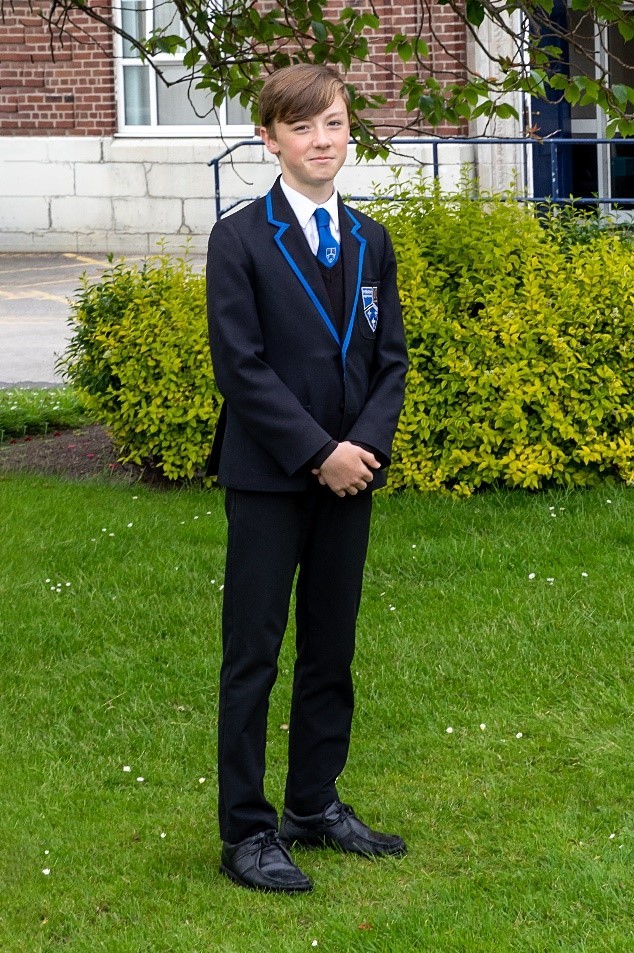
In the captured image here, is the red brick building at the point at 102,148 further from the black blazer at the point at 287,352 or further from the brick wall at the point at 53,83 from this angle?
the black blazer at the point at 287,352

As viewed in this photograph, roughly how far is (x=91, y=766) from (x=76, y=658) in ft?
3.29

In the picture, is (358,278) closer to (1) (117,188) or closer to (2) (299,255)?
(2) (299,255)

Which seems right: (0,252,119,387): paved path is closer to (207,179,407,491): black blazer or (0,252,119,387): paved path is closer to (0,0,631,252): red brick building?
(0,0,631,252): red brick building

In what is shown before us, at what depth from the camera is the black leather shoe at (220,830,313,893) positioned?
143 inches

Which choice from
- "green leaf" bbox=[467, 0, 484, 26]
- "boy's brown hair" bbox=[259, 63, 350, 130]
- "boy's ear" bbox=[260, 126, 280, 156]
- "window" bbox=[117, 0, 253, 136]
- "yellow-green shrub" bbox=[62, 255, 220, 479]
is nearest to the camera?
"boy's brown hair" bbox=[259, 63, 350, 130]

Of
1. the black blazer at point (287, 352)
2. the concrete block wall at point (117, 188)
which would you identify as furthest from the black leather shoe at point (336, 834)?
the concrete block wall at point (117, 188)

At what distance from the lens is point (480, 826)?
4.01 m

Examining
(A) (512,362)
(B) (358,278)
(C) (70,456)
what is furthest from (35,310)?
(B) (358,278)

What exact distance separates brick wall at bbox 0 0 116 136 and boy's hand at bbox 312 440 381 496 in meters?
16.2

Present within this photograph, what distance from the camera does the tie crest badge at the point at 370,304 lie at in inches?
141

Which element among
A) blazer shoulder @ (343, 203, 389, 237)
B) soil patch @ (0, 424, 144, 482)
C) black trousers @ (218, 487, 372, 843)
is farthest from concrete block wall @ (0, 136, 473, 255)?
black trousers @ (218, 487, 372, 843)

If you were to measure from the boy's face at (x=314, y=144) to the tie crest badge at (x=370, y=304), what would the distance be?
0.29 metres

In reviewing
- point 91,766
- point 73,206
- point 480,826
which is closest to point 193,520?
point 91,766

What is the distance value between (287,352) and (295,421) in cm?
20
